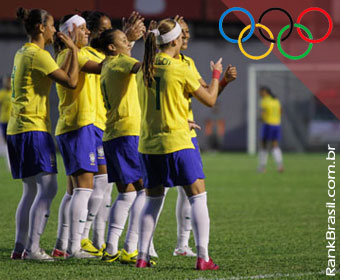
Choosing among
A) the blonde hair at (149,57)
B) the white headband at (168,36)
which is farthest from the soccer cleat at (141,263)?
the white headband at (168,36)

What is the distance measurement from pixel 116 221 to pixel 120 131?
2.58ft

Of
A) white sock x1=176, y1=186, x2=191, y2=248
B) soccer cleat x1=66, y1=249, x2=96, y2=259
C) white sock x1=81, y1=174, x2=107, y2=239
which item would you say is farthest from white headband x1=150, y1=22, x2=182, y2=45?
soccer cleat x1=66, y1=249, x2=96, y2=259

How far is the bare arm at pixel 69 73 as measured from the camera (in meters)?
6.39

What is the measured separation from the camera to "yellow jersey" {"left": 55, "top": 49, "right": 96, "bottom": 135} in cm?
673

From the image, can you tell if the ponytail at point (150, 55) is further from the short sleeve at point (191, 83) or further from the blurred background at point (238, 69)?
the blurred background at point (238, 69)

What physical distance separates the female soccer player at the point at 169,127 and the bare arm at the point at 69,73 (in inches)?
25.0

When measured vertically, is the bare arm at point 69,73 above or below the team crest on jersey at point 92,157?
above

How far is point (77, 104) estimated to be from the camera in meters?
6.76

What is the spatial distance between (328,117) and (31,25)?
22.7m

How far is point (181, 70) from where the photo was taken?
19.7 ft

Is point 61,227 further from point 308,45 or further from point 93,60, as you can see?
point 308,45

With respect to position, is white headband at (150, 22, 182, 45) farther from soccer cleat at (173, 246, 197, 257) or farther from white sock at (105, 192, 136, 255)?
soccer cleat at (173, 246, 197, 257)

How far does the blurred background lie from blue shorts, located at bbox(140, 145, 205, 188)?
21.4 m

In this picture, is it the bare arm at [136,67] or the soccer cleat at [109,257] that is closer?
the bare arm at [136,67]
